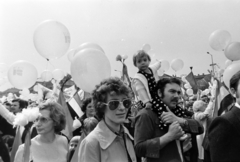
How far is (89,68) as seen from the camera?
3789 millimetres

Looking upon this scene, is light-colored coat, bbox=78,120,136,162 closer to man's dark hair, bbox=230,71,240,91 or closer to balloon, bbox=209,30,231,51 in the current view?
man's dark hair, bbox=230,71,240,91

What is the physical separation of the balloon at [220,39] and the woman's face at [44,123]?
4771mm

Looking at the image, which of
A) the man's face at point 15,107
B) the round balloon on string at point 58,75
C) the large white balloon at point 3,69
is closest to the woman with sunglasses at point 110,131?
the man's face at point 15,107

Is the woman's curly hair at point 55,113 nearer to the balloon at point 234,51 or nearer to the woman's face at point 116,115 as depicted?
the woman's face at point 116,115

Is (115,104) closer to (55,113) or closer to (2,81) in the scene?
(55,113)

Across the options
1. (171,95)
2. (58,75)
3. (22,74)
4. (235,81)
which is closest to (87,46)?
(22,74)

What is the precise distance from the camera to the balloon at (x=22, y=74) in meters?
6.21

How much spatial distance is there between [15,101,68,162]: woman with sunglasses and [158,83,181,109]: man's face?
3.57ft

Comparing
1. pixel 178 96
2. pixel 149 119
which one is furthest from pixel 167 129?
pixel 178 96

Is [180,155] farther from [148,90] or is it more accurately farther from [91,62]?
[91,62]

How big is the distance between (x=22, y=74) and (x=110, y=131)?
15.9ft

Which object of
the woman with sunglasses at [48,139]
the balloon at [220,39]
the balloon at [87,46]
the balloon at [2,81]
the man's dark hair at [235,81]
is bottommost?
the woman with sunglasses at [48,139]

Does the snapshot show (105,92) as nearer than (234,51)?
Yes

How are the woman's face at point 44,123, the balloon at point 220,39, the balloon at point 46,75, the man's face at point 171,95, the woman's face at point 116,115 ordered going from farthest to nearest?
the balloon at point 46,75 < the balloon at point 220,39 < the woman's face at point 44,123 < the man's face at point 171,95 < the woman's face at point 116,115
